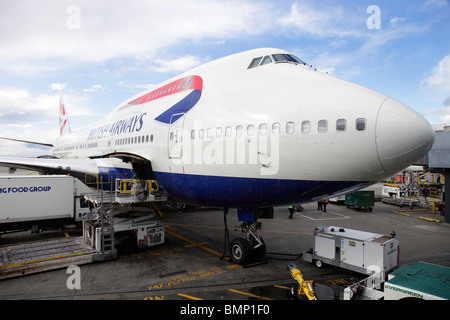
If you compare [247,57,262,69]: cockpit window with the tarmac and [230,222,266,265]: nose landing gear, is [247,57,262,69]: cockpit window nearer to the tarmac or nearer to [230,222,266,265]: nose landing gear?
[230,222,266,265]: nose landing gear

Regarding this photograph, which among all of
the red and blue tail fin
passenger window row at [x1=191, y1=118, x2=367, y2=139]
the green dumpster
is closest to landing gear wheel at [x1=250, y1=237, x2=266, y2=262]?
passenger window row at [x1=191, y1=118, x2=367, y2=139]

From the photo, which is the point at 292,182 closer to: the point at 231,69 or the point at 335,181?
the point at 335,181

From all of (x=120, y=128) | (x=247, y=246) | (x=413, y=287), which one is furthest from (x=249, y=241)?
(x=120, y=128)

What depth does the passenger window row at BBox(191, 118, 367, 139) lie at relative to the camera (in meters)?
7.41

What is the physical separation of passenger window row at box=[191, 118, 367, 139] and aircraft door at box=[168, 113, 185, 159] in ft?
2.52

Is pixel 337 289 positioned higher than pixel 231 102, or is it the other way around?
pixel 231 102

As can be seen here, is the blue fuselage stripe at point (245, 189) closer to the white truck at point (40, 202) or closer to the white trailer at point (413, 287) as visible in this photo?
the white trailer at point (413, 287)

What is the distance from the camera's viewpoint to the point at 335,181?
7.89 m

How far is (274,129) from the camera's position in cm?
831

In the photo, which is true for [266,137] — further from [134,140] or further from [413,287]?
[134,140]

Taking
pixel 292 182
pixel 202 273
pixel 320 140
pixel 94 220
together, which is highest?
pixel 320 140

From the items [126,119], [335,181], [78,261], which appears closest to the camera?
[335,181]

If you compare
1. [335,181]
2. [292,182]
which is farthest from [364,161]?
[292,182]
